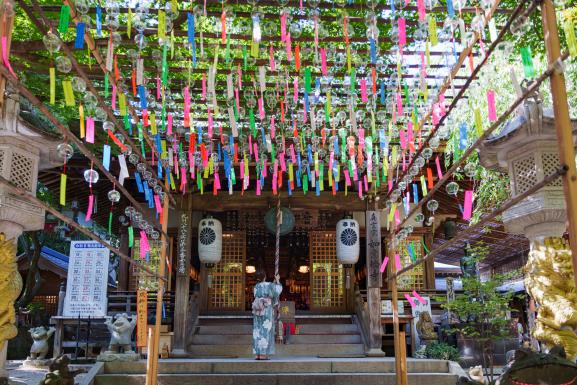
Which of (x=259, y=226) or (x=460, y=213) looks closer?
(x=259, y=226)

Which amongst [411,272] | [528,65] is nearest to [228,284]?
[411,272]

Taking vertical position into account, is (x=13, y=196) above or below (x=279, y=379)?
above

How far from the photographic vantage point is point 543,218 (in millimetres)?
6086

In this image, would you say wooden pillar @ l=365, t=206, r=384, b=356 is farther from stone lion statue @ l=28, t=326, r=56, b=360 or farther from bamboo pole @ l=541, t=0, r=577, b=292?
bamboo pole @ l=541, t=0, r=577, b=292

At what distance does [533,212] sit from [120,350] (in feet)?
30.1

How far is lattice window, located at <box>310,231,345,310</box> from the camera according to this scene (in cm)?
1543

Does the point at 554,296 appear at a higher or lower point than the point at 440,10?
lower

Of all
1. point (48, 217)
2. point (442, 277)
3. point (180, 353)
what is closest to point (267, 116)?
point (180, 353)

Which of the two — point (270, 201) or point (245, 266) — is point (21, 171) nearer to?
point (270, 201)

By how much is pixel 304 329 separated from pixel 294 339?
2.04ft

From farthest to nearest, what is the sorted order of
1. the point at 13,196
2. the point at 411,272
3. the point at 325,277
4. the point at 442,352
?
the point at 411,272 < the point at 325,277 < the point at 442,352 < the point at 13,196

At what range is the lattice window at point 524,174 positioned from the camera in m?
6.18

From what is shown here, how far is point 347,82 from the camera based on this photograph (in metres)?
7.59

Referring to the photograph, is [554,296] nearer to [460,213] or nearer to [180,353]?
[180,353]
